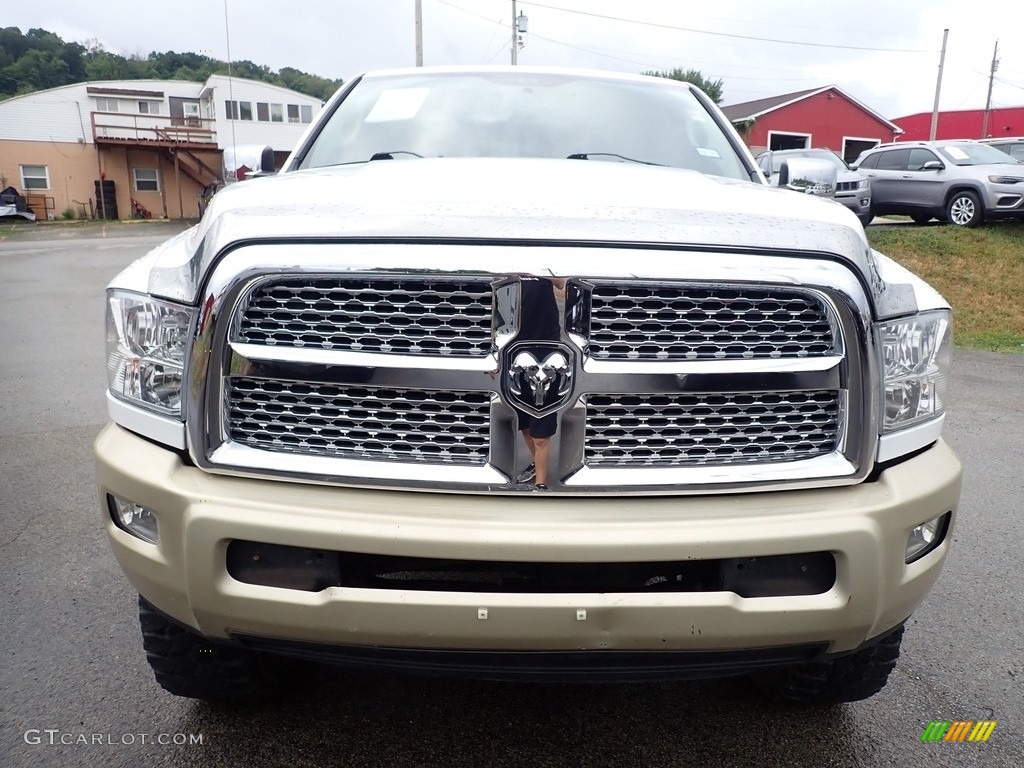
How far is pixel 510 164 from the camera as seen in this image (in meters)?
2.29

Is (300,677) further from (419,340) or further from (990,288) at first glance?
(990,288)

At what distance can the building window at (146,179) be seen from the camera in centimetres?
3834

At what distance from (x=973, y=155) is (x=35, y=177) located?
38093 mm

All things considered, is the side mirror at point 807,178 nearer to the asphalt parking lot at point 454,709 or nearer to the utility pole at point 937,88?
the asphalt parking lot at point 454,709

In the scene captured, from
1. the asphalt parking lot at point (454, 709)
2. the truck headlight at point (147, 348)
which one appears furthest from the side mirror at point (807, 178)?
the truck headlight at point (147, 348)

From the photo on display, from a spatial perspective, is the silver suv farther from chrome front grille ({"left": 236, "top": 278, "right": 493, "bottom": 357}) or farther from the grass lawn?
chrome front grille ({"left": 236, "top": 278, "right": 493, "bottom": 357})

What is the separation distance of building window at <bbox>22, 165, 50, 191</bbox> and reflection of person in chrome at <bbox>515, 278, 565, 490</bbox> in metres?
42.4

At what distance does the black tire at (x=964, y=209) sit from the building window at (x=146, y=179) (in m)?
35.4

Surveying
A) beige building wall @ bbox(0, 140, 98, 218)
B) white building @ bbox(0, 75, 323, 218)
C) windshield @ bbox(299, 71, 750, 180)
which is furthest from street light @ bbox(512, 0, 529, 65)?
windshield @ bbox(299, 71, 750, 180)

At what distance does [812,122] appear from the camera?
1539 inches

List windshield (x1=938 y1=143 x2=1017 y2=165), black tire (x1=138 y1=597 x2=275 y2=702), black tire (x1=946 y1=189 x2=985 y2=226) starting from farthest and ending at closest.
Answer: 1. windshield (x1=938 y1=143 x2=1017 y2=165)
2. black tire (x1=946 y1=189 x2=985 y2=226)
3. black tire (x1=138 y1=597 x2=275 y2=702)

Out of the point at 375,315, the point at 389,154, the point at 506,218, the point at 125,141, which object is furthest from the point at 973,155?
the point at 125,141

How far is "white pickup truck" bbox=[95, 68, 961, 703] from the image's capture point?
1.59 metres

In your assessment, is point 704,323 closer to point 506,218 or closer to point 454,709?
point 506,218
